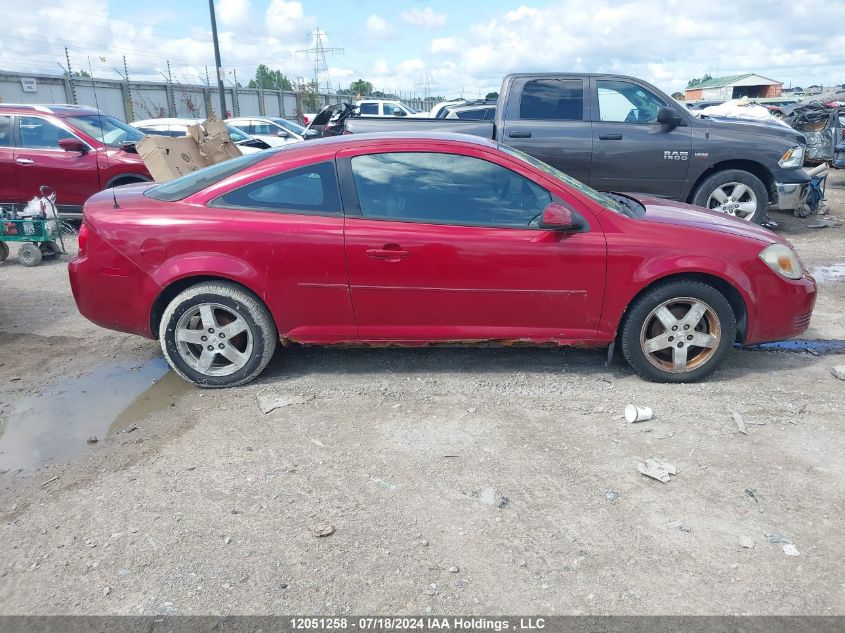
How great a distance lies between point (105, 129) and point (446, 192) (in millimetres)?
7878

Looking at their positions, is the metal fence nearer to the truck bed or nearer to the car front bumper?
the truck bed

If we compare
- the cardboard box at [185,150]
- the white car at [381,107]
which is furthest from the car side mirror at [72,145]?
the white car at [381,107]

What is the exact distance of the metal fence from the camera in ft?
76.2

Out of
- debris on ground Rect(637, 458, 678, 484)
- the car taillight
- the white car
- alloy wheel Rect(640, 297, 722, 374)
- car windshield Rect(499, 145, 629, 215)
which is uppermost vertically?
the white car

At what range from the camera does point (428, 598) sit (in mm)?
2451

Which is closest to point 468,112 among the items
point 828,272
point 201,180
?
point 828,272

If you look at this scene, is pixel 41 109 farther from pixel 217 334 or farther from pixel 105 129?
pixel 217 334

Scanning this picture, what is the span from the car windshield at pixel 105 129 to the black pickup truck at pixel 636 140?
410 cm

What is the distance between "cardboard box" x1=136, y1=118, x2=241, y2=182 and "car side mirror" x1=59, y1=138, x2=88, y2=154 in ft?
3.09

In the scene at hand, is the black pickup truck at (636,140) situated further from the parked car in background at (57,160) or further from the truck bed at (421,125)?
the parked car in background at (57,160)

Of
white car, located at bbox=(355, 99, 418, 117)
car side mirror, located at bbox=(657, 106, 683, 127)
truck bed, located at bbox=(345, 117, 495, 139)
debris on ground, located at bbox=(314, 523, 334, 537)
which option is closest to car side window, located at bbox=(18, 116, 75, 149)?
truck bed, located at bbox=(345, 117, 495, 139)

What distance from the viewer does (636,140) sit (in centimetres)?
799

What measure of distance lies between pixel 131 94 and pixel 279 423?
29.9 metres

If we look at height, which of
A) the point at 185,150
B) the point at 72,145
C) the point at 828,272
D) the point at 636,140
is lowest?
the point at 828,272
